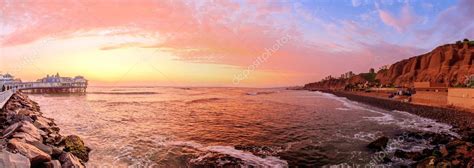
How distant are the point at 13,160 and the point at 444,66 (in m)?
91.6

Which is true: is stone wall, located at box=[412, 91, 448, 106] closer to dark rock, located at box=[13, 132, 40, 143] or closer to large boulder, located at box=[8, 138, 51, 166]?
large boulder, located at box=[8, 138, 51, 166]

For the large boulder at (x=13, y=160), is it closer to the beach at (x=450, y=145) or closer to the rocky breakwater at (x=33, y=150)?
the rocky breakwater at (x=33, y=150)

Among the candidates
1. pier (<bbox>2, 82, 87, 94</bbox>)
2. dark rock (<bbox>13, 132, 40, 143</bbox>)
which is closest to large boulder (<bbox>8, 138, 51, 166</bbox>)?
dark rock (<bbox>13, 132, 40, 143</bbox>)

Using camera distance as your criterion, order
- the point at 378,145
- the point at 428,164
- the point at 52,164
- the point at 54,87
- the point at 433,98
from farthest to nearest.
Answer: the point at 54,87, the point at 433,98, the point at 378,145, the point at 428,164, the point at 52,164

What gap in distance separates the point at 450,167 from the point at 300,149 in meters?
5.90

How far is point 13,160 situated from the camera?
6898 mm

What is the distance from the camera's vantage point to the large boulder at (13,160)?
251 inches

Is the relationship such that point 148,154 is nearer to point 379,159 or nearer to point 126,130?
point 126,130

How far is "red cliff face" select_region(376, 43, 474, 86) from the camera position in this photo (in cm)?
6625

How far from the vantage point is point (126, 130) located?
19031mm

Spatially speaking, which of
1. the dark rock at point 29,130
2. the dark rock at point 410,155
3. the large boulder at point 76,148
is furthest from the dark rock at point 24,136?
Answer: the dark rock at point 410,155

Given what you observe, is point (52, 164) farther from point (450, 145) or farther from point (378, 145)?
point (450, 145)

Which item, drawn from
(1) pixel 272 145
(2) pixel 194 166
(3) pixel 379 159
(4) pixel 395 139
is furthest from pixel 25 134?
(4) pixel 395 139

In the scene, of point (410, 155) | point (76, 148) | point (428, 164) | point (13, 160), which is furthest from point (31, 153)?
point (410, 155)
